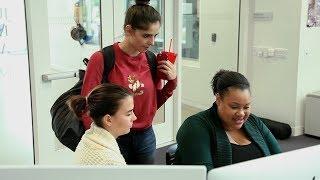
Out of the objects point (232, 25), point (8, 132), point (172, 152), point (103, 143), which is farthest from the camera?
point (232, 25)

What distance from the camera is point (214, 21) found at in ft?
17.9

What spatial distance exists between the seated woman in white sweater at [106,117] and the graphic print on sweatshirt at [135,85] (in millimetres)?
324

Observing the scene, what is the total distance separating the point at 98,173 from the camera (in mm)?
824

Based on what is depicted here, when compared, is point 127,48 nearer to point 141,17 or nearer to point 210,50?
point 141,17

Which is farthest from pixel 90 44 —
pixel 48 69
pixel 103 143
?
pixel 103 143

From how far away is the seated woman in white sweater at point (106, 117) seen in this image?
52.4 inches

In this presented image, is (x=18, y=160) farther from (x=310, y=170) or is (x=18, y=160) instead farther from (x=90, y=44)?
(x=310, y=170)

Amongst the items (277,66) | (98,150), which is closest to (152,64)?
(98,150)

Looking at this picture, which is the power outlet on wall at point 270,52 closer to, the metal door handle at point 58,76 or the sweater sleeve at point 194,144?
the metal door handle at point 58,76

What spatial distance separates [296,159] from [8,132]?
2.45 metres

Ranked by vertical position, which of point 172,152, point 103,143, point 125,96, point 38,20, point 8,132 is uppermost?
point 38,20

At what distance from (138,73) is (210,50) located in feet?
12.5

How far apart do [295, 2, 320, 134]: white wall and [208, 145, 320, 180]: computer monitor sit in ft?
11.8

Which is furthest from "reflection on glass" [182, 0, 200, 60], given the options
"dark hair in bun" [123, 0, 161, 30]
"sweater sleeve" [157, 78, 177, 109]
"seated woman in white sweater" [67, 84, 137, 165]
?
"seated woman in white sweater" [67, 84, 137, 165]
